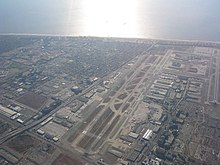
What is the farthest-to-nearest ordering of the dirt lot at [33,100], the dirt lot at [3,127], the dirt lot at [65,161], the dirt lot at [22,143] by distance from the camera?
the dirt lot at [33,100], the dirt lot at [3,127], the dirt lot at [22,143], the dirt lot at [65,161]

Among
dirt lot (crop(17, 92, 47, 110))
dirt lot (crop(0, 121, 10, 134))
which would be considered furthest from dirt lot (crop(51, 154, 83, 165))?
dirt lot (crop(17, 92, 47, 110))

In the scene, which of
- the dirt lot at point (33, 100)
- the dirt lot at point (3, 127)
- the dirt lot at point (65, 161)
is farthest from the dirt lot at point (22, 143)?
the dirt lot at point (33, 100)

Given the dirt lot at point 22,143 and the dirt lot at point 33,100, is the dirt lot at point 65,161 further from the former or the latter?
the dirt lot at point 33,100

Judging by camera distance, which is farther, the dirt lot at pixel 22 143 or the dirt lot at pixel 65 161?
the dirt lot at pixel 22 143

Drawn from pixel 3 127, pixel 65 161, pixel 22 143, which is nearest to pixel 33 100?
pixel 3 127

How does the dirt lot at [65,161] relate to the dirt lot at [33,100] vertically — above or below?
below

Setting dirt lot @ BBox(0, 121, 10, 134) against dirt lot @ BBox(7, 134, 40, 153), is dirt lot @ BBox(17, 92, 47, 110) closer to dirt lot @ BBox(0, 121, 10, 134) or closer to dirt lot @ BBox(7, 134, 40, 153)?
dirt lot @ BBox(0, 121, 10, 134)
